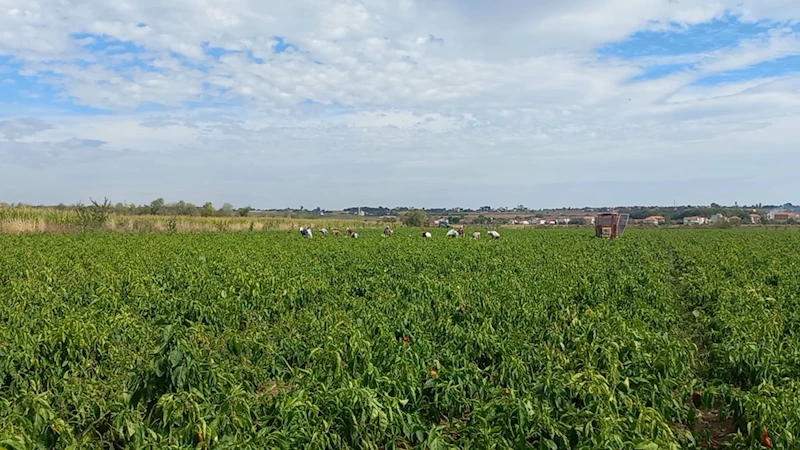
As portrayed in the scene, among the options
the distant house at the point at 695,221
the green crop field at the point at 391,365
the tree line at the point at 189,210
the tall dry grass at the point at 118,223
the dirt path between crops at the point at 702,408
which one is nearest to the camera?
the green crop field at the point at 391,365

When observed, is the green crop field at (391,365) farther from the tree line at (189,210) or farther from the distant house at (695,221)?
the distant house at (695,221)

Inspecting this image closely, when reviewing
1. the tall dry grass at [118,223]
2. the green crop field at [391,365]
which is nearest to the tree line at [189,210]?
the tall dry grass at [118,223]

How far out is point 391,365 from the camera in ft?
18.1

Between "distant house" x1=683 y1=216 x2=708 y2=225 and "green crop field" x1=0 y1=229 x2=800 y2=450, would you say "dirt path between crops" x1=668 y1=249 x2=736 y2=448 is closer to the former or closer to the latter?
"green crop field" x1=0 y1=229 x2=800 y2=450

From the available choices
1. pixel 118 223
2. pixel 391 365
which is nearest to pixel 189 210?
pixel 118 223

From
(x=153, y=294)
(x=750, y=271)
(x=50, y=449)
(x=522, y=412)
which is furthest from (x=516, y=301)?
(x=750, y=271)

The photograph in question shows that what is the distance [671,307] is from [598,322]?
3.36 m

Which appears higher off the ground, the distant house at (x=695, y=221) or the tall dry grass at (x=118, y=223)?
the tall dry grass at (x=118, y=223)

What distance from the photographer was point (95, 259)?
16.2 metres

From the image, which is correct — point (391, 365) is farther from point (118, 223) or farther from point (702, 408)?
point (118, 223)

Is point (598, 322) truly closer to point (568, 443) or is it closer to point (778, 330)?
point (778, 330)

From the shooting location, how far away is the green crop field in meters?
3.98

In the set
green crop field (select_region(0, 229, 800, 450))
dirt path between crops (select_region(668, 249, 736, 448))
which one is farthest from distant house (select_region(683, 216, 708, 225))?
dirt path between crops (select_region(668, 249, 736, 448))

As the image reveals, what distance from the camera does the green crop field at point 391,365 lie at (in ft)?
13.1
